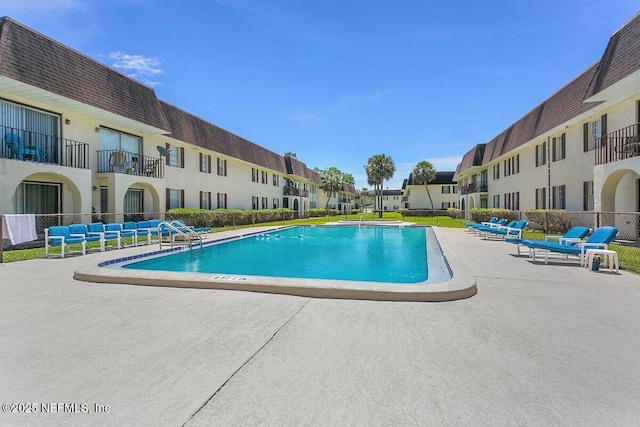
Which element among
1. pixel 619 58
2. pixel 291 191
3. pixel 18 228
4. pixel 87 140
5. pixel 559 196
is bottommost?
pixel 18 228

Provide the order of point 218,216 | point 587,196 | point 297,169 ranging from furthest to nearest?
point 297,169, point 218,216, point 587,196

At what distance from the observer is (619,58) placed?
1275 centimetres

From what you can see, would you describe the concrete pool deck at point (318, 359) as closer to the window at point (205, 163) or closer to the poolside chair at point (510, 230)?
the poolside chair at point (510, 230)

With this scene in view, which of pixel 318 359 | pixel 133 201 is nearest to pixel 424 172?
pixel 133 201

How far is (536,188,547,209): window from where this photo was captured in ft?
71.2

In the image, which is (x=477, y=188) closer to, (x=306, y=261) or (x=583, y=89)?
(x=583, y=89)

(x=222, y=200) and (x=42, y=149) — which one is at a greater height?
(x=42, y=149)

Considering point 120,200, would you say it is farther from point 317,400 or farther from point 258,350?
point 317,400

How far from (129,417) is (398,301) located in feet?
13.4

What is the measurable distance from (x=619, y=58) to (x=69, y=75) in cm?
2282

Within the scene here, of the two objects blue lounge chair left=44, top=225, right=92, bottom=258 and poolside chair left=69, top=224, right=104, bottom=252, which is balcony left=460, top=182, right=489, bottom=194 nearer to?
poolside chair left=69, top=224, right=104, bottom=252

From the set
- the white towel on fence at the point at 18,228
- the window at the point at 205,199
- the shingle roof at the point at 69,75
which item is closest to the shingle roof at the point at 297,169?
the window at the point at 205,199

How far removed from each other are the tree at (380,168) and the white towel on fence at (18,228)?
4931cm

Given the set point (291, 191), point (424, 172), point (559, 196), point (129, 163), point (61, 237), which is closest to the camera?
point (61, 237)
